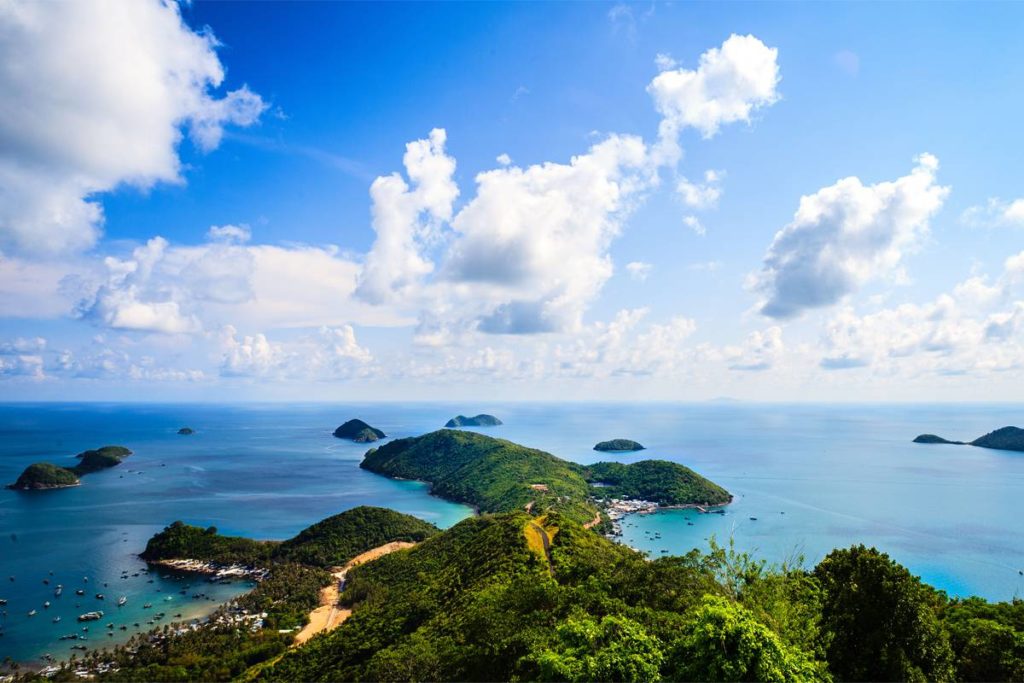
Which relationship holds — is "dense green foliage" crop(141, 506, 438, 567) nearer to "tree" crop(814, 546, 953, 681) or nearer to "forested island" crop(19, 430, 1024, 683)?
"forested island" crop(19, 430, 1024, 683)

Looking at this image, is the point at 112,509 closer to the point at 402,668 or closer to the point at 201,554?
the point at 201,554

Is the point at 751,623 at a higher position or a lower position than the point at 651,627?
higher

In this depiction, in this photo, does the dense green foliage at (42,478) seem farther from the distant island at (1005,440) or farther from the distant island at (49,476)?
the distant island at (1005,440)

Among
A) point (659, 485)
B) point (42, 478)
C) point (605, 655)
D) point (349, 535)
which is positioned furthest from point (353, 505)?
point (605, 655)

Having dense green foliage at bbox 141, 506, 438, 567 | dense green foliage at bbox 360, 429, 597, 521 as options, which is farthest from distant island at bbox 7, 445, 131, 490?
dense green foliage at bbox 360, 429, 597, 521

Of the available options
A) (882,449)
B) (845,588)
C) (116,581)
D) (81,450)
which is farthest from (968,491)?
(81,450)

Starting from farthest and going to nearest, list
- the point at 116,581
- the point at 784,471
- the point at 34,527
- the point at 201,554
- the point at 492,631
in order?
the point at 784,471 < the point at 34,527 < the point at 201,554 < the point at 116,581 < the point at 492,631

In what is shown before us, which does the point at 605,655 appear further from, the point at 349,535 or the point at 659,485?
the point at 659,485
